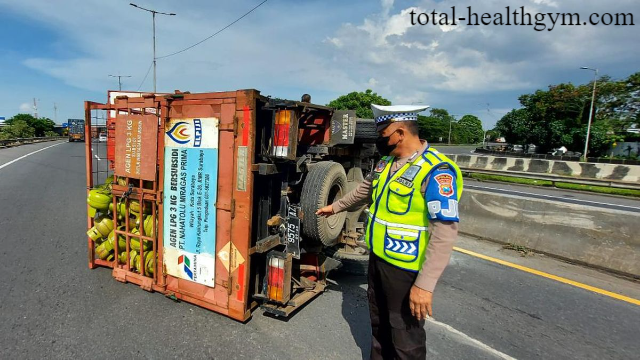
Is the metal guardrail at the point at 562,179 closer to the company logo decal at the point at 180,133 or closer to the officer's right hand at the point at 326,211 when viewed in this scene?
the officer's right hand at the point at 326,211

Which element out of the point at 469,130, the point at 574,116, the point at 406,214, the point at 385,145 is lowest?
the point at 406,214

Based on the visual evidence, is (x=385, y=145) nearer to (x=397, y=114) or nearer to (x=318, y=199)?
(x=397, y=114)

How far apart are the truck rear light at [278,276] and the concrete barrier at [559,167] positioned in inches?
669

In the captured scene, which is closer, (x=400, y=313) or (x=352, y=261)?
(x=400, y=313)

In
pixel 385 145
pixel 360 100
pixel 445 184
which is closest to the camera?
pixel 445 184

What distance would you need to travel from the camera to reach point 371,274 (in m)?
2.50

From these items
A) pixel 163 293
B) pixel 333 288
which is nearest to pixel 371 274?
pixel 333 288

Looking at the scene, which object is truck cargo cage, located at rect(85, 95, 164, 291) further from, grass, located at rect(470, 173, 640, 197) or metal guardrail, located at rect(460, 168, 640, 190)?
metal guardrail, located at rect(460, 168, 640, 190)

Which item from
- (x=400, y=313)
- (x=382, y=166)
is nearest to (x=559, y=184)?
(x=382, y=166)

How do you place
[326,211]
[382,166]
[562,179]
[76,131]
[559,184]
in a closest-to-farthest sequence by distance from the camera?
[382,166], [326,211], [559,184], [562,179], [76,131]

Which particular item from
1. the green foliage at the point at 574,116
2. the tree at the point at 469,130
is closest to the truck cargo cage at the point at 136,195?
the green foliage at the point at 574,116

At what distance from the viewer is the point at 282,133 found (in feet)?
10.3

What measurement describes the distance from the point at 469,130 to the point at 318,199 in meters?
142

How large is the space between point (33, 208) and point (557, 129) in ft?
145
